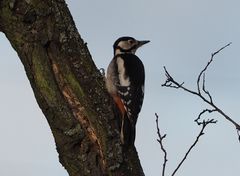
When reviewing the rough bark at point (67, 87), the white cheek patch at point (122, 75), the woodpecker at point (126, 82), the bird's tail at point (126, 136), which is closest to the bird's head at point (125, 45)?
the woodpecker at point (126, 82)

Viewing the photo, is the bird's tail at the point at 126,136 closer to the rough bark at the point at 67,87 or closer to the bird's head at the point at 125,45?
the rough bark at the point at 67,87

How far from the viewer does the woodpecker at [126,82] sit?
3.39 metres

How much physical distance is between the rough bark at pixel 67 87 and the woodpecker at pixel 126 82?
340mm

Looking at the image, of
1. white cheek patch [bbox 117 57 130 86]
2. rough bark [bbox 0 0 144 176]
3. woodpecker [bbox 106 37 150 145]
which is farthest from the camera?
white cheek patch [bbox 117 57 130 86]

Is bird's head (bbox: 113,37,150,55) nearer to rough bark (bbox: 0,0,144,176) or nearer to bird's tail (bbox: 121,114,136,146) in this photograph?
bird's tail (bbox: 121,114,136,146)

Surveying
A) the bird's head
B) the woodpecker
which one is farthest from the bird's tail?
the bird's head

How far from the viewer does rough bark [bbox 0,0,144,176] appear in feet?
8.45

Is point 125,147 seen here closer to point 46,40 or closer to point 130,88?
point 46,40

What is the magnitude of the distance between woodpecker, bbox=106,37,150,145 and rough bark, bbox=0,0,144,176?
1.11ft

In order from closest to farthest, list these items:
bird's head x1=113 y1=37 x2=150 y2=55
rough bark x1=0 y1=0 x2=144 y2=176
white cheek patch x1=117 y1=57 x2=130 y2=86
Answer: rough bark x1=0 y1=0 x2=144 y2=176 < white cheek patch x1=117 y1=57 x2=130 y2=86 < bird's head x1=113 y1=37 x2=150 y2=55

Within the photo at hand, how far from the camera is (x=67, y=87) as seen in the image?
2662 millimetres

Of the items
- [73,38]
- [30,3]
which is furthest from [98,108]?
[30,3]

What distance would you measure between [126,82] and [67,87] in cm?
156

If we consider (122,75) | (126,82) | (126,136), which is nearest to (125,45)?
(122,75)
